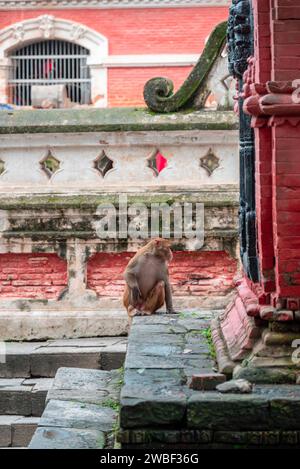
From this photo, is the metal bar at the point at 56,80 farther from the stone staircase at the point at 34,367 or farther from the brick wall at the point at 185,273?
the stone staircase at the point at 34,367

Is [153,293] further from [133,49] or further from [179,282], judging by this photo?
[133,49]

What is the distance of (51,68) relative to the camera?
23.9m

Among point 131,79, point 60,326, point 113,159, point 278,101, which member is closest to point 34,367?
point 60,326

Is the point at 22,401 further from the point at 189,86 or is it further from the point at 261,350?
the point at 189,86

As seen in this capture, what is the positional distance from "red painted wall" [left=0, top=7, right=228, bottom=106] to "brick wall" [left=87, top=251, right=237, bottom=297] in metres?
14.5

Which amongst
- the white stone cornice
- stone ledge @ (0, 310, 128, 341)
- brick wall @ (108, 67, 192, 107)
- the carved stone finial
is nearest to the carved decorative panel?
the carved stone finial

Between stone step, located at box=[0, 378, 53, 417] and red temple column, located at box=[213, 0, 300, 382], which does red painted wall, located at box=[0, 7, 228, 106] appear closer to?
stone step, located at box=[0, 378, 53, 417]

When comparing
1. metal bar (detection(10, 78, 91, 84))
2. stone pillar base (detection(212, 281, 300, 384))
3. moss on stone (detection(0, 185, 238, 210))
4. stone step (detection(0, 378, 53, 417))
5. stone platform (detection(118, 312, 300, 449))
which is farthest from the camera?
metal bar (detection(10, 78, 91, 84))

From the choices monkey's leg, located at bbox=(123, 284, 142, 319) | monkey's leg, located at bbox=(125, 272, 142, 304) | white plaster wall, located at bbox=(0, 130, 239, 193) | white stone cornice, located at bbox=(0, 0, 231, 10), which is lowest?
monkey's leg, located at bbox=(123, 284, 142, 319)

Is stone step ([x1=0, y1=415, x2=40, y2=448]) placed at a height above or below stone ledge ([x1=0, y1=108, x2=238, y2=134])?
below

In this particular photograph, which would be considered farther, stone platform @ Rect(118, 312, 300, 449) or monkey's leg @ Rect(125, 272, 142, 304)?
monkey's leg @ Rect(125, 272, 142, 304)

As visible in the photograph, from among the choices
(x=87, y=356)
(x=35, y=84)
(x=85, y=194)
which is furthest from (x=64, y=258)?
(x=35, y=84)

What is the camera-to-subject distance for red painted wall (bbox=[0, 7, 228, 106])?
23.3 metres
